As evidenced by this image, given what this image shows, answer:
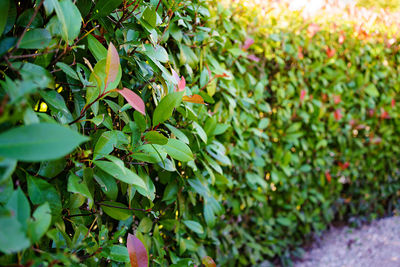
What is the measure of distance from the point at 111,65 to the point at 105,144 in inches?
8.7

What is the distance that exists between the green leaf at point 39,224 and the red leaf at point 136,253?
383 millimetres

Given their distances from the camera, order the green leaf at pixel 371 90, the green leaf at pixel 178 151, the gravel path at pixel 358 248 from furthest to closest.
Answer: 1. the green leaf at pixel 371 90
2. the gravel path at pixel 358 248
3. the green leaf at pixel 178 151

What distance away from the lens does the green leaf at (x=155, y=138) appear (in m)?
1.00

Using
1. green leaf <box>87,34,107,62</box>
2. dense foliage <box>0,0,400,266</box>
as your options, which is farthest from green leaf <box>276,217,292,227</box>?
green leaf <box>87,34,107,62</box>

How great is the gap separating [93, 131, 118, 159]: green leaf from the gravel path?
2.91m

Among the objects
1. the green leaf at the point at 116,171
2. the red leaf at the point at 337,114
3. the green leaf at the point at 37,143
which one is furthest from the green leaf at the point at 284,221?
the green leaf at the point at 37,143

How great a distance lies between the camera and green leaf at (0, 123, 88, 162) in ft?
1.78

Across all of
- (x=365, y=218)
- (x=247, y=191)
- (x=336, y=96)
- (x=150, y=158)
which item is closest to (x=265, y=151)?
(x=247, y=191)

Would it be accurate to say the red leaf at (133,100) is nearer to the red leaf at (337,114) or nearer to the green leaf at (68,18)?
the green leaf at (68,18)

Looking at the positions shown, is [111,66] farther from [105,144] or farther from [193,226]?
[193,226]

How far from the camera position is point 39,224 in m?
0.64

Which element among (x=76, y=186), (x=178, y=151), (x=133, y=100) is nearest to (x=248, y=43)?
(x=178, y=151)

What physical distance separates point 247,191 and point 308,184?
1.11m

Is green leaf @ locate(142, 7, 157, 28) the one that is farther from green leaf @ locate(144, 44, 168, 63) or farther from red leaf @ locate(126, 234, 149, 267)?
red leaf @ locate(126, 234, 149, 267)
